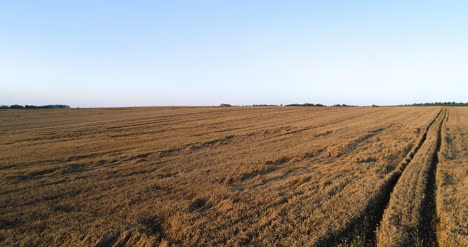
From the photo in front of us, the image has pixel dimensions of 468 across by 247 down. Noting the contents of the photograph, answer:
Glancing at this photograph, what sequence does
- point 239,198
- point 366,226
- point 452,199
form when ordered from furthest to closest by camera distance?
point 239,198
point 452,199
point 366,226

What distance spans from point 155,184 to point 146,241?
2.86m

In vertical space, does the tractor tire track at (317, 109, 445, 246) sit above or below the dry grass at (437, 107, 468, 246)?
below

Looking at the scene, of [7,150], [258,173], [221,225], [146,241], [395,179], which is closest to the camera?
[146,241]

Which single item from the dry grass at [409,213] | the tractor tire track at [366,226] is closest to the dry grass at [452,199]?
the dry grass at [409,213]

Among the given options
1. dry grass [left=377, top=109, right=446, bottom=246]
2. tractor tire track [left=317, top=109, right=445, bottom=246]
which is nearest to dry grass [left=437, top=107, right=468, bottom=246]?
dry grass [left=377, top=109, right=446, bottom=246]

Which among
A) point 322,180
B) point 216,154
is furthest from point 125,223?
point 216,154

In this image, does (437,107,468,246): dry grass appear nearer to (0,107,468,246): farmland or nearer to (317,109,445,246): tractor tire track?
(0,107,468,246): farmland

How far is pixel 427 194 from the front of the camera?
567 centimetres

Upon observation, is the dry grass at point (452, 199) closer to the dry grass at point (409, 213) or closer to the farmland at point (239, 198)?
the farmland at point (239, 198)

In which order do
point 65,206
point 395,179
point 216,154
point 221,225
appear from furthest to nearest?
1. point 216,154
2. point 395,179
3. point 65,206
4. point 221,225

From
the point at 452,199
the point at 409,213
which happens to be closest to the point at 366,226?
the point at 409,213

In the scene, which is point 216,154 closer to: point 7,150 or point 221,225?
point 221,225

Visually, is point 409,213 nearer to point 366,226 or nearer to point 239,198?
point 366,226

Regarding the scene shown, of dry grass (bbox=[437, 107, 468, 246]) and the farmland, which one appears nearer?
Answer: dry grass (bbox=[437, 107, 468, 246])
